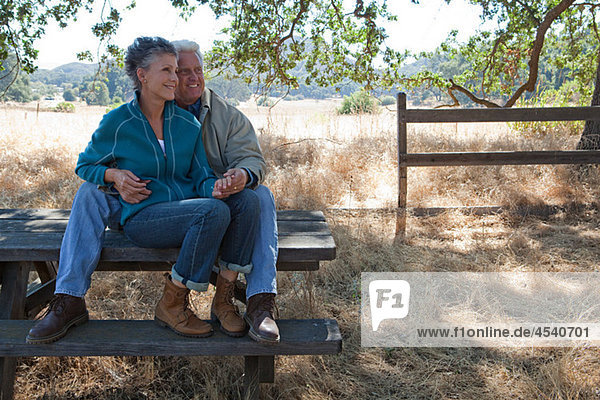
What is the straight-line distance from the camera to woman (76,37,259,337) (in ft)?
7.17

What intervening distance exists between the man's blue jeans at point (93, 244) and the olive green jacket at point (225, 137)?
0.31m

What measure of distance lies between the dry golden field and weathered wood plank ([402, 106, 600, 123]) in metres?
0.95

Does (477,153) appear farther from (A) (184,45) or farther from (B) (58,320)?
(B) (58,320)

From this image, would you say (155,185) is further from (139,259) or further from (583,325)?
(583,325)

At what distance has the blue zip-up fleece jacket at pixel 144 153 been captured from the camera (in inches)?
92.9

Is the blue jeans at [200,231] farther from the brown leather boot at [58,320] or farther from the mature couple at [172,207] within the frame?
the brown leather boot at [58,320]

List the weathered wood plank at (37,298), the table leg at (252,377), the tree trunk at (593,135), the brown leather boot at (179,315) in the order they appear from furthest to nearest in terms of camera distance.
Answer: the tree trunk at (593,135)
the weathered wood plank at (37,298)
the table leg at (252,377)
the brown leather boot at (179,315)

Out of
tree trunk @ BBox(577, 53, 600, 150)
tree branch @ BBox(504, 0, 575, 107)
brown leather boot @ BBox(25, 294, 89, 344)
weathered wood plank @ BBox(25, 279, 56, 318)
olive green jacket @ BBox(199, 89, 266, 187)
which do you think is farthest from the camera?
tree trunk @ BBox(577, 53, 600, 150)

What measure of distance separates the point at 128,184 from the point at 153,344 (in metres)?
0.71

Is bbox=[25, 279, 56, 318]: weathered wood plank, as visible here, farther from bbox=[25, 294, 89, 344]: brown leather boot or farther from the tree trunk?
the tree trunk

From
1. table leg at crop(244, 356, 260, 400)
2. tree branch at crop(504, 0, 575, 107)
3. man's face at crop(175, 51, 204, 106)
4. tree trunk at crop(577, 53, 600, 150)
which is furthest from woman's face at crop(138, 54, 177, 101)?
tree trunk at crop(577, 53, 600, 150)

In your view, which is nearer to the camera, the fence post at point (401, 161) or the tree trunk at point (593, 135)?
the fence post at point (401, 161)

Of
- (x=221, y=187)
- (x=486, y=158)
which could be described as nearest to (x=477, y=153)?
(x=486, y=158)

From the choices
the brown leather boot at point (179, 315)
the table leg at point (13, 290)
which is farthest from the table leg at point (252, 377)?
the table leg at point (13, 290)
